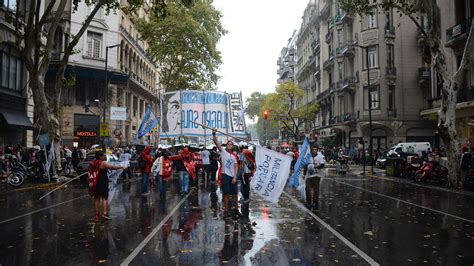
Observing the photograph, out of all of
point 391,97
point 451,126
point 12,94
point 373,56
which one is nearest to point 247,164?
point 451,126

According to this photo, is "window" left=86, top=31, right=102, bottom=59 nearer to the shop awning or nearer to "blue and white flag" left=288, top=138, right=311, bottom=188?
the shop awning

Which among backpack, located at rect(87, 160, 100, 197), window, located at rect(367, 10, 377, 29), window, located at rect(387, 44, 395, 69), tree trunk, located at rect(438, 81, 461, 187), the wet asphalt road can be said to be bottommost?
the wet asphalt road

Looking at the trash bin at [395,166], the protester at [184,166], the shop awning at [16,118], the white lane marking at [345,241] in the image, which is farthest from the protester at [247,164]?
the shop awning at [16,118]

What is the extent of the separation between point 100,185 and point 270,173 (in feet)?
13.9

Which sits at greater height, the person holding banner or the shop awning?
the shop awning

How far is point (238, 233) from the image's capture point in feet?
27.3

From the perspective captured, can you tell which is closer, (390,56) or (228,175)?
(228,175)

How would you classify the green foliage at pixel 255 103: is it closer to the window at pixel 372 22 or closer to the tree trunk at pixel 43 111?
the window at pixel 372 22

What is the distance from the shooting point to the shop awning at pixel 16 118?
24.1m

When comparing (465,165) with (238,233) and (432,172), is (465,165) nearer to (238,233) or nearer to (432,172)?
(432,172)

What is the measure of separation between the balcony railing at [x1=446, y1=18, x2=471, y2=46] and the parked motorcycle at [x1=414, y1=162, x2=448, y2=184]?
9488mm

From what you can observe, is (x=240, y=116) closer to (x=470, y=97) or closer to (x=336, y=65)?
(x=470, y=97)

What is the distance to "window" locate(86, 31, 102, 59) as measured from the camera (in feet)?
127

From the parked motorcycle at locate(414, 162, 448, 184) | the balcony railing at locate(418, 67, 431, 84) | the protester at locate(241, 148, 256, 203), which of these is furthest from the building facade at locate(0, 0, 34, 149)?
the balcony railing at locate(418, 67, 431, 84)
